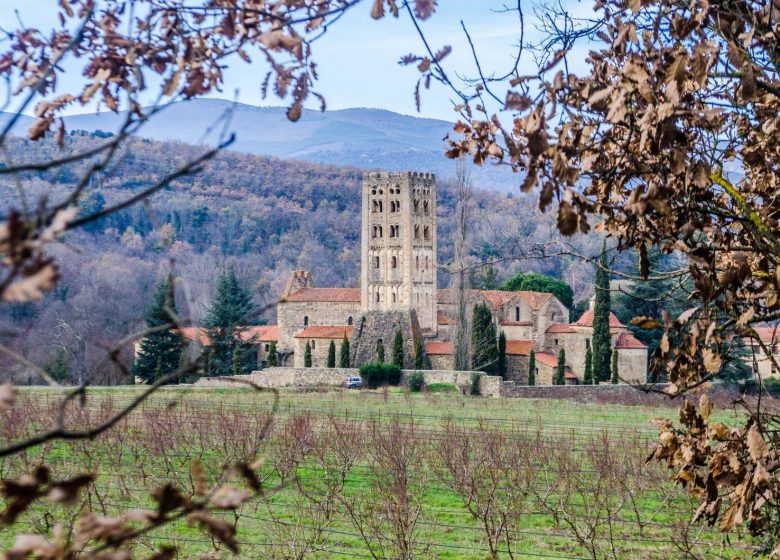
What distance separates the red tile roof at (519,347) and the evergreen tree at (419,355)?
402 centimetres

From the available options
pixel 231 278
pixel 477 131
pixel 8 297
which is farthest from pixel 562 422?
pixel 231 278

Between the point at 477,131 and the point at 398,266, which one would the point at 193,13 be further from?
the point at 398,266

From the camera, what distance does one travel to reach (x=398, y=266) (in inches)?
2106

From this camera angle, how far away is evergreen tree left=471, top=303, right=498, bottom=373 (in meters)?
44.8

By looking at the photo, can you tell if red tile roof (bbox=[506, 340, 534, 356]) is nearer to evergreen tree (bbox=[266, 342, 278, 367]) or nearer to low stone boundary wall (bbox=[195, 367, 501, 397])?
low stone boundary wall (bbox=[195, 367, 501, 397])

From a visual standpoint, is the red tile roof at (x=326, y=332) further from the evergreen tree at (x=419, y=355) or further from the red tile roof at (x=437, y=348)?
the red tile roof at (x=437, y=348)

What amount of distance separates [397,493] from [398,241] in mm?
42061

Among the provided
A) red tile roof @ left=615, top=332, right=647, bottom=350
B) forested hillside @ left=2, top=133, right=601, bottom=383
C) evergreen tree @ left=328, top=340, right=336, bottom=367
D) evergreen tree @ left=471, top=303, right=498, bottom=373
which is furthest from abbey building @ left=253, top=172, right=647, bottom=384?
forested hillside @ left=2, top=133, right=601, bottom=383

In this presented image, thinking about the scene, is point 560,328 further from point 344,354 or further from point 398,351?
point 344,354

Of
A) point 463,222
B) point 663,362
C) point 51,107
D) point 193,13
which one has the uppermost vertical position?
point 463,222

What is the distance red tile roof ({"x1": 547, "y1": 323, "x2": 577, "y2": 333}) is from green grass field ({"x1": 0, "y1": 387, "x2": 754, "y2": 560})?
91.2 feet

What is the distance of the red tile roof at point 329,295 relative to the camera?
2141 inches

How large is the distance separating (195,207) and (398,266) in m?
58.4

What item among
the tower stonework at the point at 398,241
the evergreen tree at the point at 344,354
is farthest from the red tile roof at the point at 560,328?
the evergreen tree at the point at 344,354
